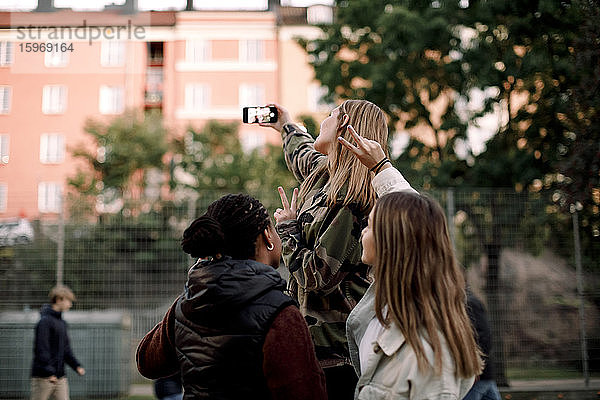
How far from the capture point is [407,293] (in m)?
2.14

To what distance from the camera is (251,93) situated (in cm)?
3356

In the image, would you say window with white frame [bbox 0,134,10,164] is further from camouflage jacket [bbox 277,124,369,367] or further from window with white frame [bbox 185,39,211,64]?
window with white frame [bbox 185,39,211,64]

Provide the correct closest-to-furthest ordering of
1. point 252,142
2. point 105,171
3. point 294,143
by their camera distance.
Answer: point 294,143 → point 105,171 → point 252,142

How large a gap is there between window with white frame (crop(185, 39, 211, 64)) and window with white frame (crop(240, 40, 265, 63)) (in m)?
1.80

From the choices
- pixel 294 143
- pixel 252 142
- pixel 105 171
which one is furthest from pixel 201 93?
pixel 294 143

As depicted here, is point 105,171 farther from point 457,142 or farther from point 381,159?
point 381,159

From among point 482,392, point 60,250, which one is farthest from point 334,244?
point 60,250

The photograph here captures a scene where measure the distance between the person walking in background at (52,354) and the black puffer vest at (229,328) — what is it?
223 inches

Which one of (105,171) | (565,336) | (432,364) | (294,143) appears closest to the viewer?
(432,364)

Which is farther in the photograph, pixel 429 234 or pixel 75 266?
pixel 75 266

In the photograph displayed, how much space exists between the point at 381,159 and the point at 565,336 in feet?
24.3

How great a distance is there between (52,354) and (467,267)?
18.9ft

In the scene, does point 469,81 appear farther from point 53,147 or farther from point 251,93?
point 53,147

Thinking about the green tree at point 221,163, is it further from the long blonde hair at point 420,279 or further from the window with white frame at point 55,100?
the long blonde hair at point 420,279
